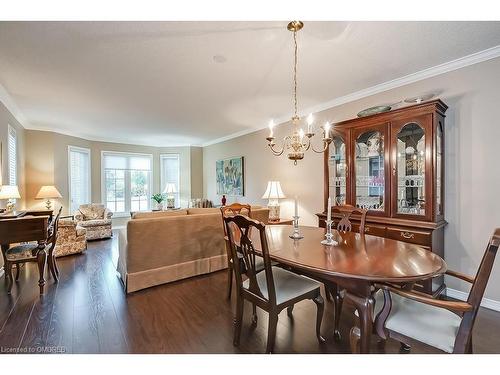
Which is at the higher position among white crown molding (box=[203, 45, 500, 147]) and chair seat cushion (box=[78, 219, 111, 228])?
white crown molding (box=[203, 45, 500, 147])

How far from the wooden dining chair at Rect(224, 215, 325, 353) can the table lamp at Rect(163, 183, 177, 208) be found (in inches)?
214

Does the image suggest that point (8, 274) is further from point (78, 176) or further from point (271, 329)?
point (78, 176)

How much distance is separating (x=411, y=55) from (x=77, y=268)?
5030 millimetres

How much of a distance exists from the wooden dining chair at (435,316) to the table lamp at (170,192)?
6203 millimetres

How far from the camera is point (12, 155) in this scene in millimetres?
4172

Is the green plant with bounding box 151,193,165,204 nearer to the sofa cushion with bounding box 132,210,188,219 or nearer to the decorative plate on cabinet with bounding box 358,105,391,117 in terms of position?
the sofa cushion with bounding box 132,210,188,219

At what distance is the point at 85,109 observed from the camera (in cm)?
411

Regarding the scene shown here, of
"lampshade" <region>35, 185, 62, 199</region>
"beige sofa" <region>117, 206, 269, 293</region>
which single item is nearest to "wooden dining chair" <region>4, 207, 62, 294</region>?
"beige sofa" <region>117, 206, 269, 293</region>

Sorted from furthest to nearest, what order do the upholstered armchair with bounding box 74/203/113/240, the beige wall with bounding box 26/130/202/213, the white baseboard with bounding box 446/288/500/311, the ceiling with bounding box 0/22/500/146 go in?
the upholstered armchair with bounding box 74/203/113/240 → the beige wall with bounding box 26/130/202/213 → the white baseboard with bounding box 446/288/500/311 → the ceiling with bounding box 0/22/500/146

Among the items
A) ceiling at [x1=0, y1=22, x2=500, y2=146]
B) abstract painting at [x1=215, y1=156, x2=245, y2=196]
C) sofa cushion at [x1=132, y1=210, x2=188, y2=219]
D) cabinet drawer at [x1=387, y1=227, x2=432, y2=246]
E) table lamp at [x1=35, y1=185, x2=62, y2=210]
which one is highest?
ceiling at [x1=0, y1=22, x2=500, y2=146]

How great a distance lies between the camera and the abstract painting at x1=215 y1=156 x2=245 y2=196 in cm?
593

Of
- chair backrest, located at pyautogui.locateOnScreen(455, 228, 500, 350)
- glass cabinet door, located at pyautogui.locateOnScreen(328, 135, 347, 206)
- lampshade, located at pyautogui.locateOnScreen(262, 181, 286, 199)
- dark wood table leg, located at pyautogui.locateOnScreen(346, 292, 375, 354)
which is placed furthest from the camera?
lampshade, located at pyautogui.locateOnScreen(262, 181, 286, 199)

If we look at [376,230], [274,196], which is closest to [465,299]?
[376,230]

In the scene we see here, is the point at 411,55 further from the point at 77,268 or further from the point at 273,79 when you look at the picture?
the point at 77,268
